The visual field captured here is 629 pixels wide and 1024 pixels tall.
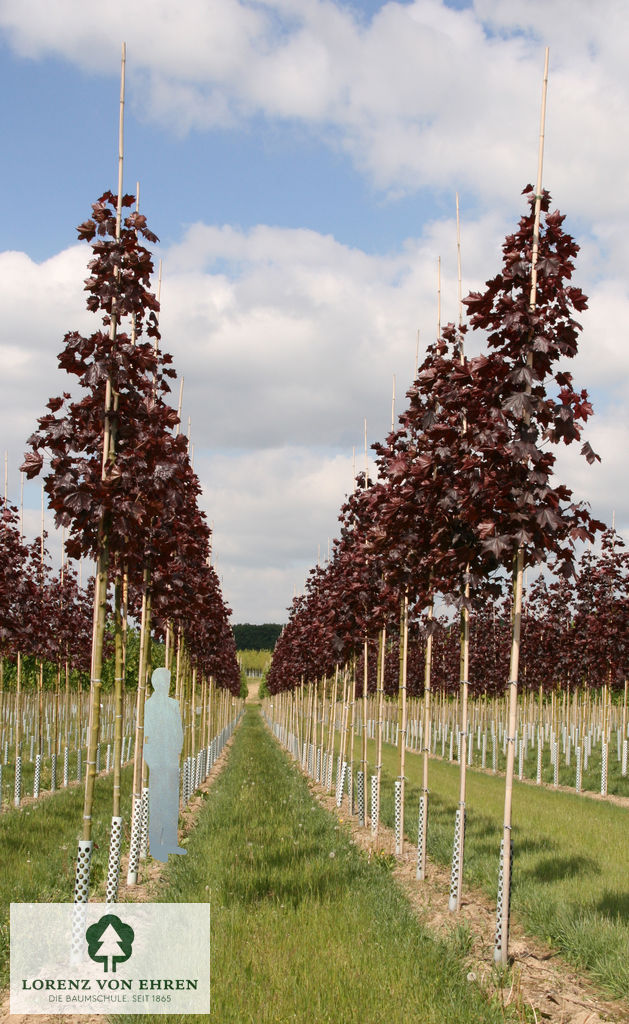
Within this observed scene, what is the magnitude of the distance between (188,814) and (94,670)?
964cm

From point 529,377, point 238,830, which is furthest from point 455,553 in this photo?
point 238,830

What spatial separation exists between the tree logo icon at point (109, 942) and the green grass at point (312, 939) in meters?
0.76

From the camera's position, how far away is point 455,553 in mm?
8297

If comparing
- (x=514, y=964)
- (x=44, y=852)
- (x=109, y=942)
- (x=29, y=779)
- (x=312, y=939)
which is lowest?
(x=29, y=779)

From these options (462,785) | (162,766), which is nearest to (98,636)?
(162,766)

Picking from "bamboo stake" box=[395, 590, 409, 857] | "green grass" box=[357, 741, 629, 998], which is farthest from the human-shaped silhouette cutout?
"green grass" box=[357, 741, 629, 998]

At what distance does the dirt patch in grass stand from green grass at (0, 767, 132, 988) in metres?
3.38

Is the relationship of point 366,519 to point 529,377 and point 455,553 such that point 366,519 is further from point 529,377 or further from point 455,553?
point 529,377

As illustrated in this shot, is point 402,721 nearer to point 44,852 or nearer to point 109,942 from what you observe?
point 44,852

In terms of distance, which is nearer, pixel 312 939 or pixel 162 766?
pixel 312 939

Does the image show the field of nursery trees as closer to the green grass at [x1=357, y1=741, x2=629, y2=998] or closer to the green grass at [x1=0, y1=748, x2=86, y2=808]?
the green grass at [x1=357, y1=741, x2=629, y2=998]

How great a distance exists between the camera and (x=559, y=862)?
1053 cm

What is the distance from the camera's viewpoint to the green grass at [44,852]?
8.68m

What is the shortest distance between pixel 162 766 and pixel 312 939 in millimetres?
2404
